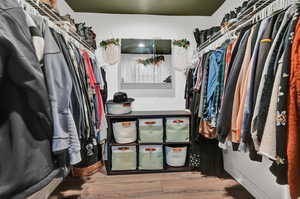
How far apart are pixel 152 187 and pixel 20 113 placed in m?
1.55

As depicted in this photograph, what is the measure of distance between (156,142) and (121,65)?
1268 millimetres

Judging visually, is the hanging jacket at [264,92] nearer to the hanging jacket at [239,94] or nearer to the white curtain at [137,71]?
the hanging jacket at [239,94]

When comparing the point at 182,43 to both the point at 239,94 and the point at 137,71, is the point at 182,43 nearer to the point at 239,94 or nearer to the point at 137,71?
the point at 137,71

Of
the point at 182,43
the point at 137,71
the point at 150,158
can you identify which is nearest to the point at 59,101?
the point at 150,158

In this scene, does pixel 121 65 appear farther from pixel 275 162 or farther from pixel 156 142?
pixel 275 162

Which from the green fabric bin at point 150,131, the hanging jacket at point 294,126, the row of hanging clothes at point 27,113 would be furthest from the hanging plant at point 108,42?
the hanging jacket at point 294,126

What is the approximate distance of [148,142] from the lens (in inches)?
85.6

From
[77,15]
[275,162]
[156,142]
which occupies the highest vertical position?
[77,15]

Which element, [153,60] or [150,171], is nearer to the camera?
[150,171]

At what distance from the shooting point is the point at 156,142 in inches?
86.0

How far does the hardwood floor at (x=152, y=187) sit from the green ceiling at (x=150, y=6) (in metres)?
2.20

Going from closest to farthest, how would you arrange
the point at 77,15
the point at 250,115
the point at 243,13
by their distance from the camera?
the point at 250,115
the point at 243,13
the point at 77,15

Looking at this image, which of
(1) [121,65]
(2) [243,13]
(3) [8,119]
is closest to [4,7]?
(3) [8,119]

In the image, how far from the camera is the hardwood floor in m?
1.69
